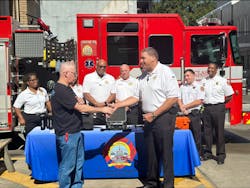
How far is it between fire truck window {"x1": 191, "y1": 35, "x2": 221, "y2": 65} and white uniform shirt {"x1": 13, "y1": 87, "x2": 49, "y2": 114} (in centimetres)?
355

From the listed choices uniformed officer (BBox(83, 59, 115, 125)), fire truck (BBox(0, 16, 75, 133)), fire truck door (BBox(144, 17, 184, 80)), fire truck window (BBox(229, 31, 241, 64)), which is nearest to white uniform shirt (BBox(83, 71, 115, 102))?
uniformed officer (BBox(83, 59, 115, 125))

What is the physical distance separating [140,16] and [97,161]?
375 cm

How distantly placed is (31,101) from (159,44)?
3.15 metres

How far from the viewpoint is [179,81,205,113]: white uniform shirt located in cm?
716

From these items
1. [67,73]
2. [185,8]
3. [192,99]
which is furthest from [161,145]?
[185,8]

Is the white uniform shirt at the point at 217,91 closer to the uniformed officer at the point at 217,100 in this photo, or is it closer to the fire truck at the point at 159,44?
the uniformed officer at the point at 217,100

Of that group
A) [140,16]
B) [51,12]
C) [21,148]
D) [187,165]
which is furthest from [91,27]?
[51,12]

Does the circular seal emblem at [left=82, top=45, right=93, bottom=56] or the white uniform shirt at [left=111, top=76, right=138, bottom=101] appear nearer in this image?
the white uniform shirt at [left=111, top=76, right=138, bottom=101]

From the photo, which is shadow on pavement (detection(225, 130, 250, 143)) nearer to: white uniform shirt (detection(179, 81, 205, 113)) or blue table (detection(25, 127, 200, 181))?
white uniform shirt (detection(179, 81, 205, 113))

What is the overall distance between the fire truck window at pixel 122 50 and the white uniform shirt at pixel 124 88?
1391 mm

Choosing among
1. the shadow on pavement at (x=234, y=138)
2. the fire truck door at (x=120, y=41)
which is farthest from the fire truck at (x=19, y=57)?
the shadow on pavement at (x=234, y=138)

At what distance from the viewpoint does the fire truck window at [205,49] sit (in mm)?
8836

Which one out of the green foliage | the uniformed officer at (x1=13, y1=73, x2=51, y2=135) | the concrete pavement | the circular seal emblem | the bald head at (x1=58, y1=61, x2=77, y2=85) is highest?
the green foliage

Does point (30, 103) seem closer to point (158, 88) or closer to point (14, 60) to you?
point (14, 60)
